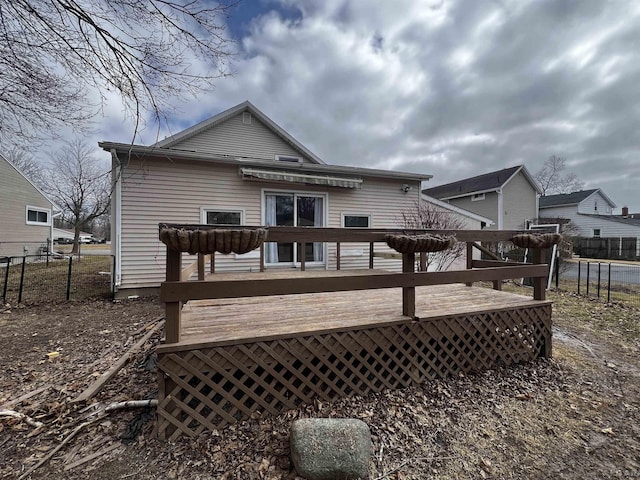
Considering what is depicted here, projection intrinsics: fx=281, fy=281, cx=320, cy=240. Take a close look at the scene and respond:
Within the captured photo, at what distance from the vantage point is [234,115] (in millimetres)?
10469

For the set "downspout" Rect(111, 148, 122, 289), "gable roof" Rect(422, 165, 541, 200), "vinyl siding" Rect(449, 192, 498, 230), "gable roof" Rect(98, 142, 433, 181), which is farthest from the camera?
"gable roof" Rect(422, 165, 541, 200)

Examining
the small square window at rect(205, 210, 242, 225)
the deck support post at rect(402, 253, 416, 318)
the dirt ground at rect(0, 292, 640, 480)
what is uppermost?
the small square window at rect(205, 210, 242, 225)

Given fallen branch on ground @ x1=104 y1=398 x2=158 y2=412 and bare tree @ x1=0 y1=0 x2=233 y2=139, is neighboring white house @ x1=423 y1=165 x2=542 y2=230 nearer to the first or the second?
bare tree @ x1=0 y1=0 x2=233 y2=139

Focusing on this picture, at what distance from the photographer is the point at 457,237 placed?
3.01 m

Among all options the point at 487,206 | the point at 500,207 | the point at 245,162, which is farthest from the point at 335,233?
the point at 487,206

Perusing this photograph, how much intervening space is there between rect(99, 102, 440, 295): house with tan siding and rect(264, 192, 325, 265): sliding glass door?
1.0 inches

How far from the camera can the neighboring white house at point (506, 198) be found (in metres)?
17.9

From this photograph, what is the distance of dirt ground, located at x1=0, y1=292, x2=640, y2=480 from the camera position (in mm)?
1833

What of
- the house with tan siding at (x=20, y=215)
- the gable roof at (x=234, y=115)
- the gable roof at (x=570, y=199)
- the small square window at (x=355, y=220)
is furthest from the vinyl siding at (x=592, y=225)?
the house with tan siding at (x=20, y=215)

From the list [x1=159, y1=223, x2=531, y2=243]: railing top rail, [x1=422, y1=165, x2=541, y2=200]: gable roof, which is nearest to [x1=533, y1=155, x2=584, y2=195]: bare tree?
[x1=422, y1=165, x2=541, y2=200]: gable roof

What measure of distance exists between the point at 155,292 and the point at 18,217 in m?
13.3

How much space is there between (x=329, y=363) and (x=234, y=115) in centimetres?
1036

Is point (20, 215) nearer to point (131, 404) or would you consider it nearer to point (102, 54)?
point (102, 54)

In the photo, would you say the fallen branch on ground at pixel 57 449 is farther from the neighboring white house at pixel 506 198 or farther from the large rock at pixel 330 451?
the neighboring white house at pixel 506 198
